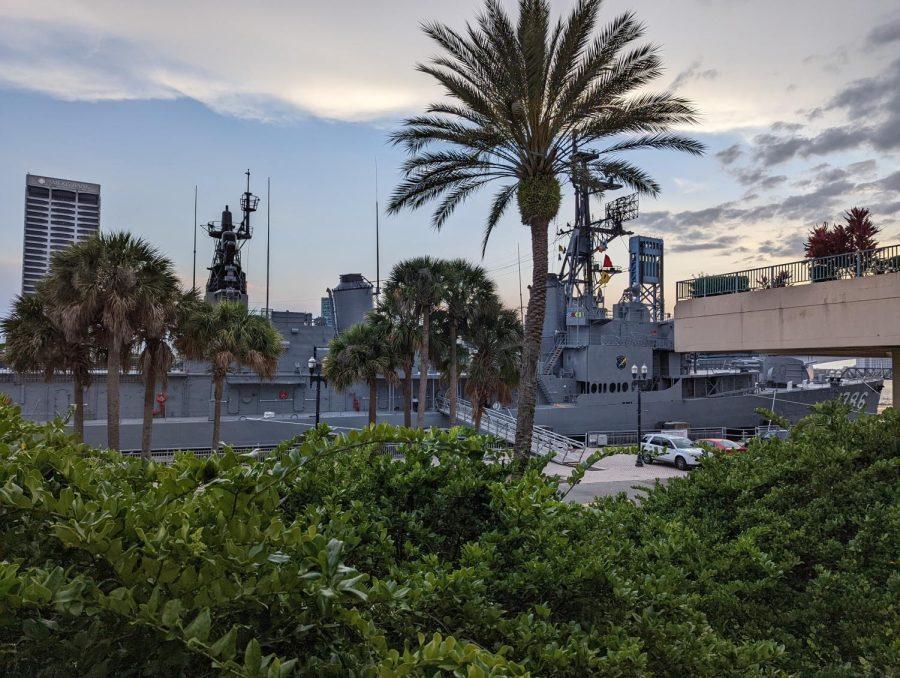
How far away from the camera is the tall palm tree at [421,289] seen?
23750 millimetres


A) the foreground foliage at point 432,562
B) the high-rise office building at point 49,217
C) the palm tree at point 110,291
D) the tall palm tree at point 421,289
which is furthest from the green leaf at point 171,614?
the high-rise office building at point 49,217

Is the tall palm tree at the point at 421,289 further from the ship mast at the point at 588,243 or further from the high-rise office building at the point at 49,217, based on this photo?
the high-rise office building at the point at 49,217

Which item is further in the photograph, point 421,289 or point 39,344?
point 421,289

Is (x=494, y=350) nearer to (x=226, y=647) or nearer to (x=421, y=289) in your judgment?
(x=421, y=289)

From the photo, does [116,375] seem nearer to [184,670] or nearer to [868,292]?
[184,670]

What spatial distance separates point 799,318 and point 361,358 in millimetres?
15923

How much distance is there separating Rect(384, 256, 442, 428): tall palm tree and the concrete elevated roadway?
33.9ft

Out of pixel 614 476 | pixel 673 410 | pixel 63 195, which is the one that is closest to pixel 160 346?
pixel 614 476

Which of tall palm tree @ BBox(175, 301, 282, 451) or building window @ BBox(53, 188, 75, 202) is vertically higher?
building window @ BBox(53, 188, 75, 202)

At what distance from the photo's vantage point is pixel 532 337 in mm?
11859

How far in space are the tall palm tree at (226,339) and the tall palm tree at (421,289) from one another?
17.5 ft

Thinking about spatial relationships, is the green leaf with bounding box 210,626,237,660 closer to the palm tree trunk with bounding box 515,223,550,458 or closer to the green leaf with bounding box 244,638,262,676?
the green leaf with bounding box 244,638,262,676

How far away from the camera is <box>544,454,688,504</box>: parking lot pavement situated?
1902 cm

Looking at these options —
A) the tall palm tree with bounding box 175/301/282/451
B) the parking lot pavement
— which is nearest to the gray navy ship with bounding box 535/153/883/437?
the parking lot pavement
